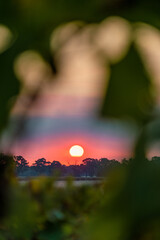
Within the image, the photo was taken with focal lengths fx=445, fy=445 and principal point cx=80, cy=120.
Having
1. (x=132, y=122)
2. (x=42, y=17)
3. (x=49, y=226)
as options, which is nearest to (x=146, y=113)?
(x=132, y=122)

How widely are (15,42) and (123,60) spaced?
93 millimetres

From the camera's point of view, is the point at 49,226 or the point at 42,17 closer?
the point at 42,17

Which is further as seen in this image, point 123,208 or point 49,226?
point 49,226

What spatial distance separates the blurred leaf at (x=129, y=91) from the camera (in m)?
0.34

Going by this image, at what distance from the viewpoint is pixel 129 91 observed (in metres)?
0.36

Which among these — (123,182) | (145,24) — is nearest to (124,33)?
(145,24)

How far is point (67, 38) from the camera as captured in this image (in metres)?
0.40

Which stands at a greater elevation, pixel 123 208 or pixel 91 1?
pixel 91 1

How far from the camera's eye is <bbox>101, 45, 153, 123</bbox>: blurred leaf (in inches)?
13.4

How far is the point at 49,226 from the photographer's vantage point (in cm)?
214

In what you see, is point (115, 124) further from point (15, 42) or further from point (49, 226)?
point (49, 226)

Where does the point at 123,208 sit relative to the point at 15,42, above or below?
below

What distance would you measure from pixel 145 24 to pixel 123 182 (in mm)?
143

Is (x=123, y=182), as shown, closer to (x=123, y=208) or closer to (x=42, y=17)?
(x=123, y=208)
